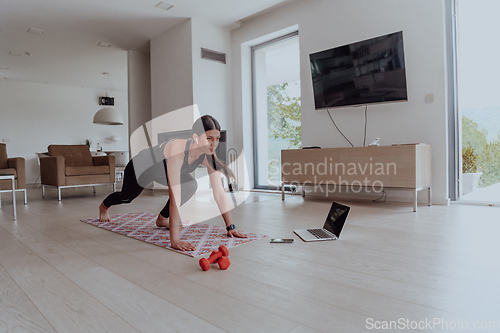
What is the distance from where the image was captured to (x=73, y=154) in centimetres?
547

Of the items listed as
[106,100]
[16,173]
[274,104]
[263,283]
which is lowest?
[263,283]

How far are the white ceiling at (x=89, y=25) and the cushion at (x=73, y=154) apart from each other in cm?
190

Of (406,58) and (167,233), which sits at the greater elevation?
(406,58)

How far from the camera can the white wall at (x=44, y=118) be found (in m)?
8.59

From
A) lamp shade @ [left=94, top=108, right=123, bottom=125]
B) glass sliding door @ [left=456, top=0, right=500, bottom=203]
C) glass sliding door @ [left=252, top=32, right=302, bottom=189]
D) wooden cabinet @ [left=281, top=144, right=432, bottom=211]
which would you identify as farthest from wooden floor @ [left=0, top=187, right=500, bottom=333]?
lamp shade @ [left=94, top=108, right=123, bottom=125]

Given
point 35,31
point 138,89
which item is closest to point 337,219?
point 138,89

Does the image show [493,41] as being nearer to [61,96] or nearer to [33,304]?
[33,304]

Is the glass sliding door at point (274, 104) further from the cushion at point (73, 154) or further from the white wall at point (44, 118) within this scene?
the white wall at point (44, 118)

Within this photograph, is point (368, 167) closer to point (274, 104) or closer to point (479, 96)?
point (479, 96)

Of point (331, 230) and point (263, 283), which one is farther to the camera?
point (331, 230)

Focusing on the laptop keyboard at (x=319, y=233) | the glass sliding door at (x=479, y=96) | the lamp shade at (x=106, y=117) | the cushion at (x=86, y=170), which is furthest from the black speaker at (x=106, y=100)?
the laptop keyboard at (x=319, y=233)

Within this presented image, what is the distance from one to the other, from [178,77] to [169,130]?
0.89 metres

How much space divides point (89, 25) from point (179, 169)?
4.50m

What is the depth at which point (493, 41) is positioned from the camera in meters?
3.46
